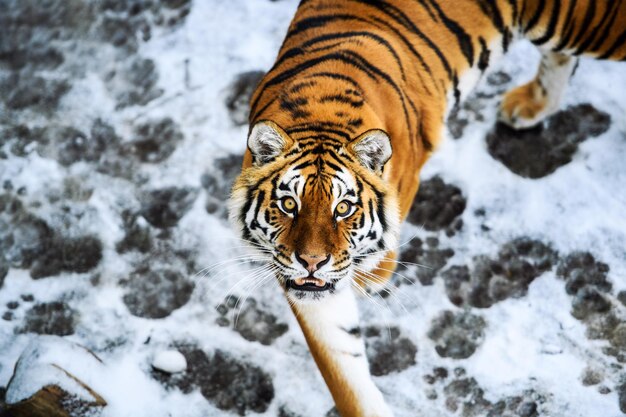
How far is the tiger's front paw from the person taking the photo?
6.59 ft

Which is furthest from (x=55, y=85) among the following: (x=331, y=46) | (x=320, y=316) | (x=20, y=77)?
(x=320, y=316)

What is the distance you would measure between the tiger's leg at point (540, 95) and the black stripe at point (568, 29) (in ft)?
0.37

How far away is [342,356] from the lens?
4.94 feet

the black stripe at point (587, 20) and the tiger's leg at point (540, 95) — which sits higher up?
the black stripe at point (587, 20)

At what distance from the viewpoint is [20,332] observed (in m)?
1.76

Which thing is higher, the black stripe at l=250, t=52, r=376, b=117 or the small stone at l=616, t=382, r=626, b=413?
the black stripe at l=250, t=52, r=376, b=117

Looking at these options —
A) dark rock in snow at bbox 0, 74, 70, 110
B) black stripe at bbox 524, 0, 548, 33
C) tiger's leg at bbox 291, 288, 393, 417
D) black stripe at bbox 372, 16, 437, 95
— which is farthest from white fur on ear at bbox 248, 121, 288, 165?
dark rock in snow at bbox 0, 74, 70, 110

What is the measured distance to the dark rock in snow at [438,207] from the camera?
75.3 inches

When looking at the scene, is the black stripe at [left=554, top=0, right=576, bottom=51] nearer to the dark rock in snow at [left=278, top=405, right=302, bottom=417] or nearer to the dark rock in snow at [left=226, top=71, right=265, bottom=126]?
the dark rock in snow at [left=226, top=71, right=265, bottom=126]

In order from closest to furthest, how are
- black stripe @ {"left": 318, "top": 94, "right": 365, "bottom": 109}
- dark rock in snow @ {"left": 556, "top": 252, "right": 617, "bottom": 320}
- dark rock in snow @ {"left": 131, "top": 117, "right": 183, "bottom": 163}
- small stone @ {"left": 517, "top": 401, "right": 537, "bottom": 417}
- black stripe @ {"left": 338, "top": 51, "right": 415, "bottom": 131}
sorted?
black stripe @ {"left": 318, "top": 94, "right": 365, "bottom": 109} < black stripe @ {"left": 338, "top": 51, "right": 415, "bottom": 131} < small stone @ {"left": 517, "top": 401, "right": 537, "bottom": 417} < dark rock in snow @ {"left": 556, "top": 252, "right": 617, "bottom": 320} < dark rock in snow @ {"left": 131, "top": 117, "right": 183, "bottom": 163}

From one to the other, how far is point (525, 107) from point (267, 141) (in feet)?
3.27

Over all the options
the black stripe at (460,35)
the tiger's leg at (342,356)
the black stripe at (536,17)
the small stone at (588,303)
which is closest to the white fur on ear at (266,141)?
the tiger's leg at (342,356)

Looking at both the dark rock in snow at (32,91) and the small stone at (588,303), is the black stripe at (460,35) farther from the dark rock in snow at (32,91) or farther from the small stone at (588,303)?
the dark rock in snow at (32,91)

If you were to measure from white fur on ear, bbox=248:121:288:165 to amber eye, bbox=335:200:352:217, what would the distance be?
153 mm
